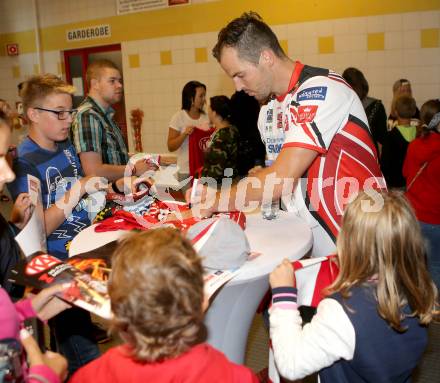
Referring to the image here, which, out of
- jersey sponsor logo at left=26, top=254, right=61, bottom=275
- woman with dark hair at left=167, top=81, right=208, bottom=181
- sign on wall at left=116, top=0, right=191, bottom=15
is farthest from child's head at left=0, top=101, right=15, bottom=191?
sign on wall at left=116, top=0, right=191, bottom=15

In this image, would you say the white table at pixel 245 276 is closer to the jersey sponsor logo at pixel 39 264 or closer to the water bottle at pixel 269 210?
the water bottle at pixel 269 210

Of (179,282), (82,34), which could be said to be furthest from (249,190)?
(82,34)

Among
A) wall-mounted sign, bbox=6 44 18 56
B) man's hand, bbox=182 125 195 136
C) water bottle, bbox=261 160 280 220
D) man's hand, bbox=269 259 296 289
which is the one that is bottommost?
man's hand, bbox=269 259 296 289

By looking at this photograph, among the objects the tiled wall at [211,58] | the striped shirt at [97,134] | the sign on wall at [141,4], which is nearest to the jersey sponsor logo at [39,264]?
the striped shirt at [97,134]

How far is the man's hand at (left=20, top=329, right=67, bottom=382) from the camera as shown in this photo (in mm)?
1175

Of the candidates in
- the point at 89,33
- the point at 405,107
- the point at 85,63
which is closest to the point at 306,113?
the point at 405,107

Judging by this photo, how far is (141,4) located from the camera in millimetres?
7211

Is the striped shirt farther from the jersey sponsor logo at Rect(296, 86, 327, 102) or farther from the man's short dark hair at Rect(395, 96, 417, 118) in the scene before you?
the man's short dark hair at Rect(395, 96, 417, 118)

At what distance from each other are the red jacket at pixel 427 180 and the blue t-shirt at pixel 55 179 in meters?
2.52

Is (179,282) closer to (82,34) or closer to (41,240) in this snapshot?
(41,240)

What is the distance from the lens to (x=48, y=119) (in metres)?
2.37

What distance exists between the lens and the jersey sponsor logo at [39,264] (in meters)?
1.47

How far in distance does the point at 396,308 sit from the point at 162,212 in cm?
113

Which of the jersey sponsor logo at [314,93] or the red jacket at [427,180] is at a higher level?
the jersey sponsor logo at [314,93]
